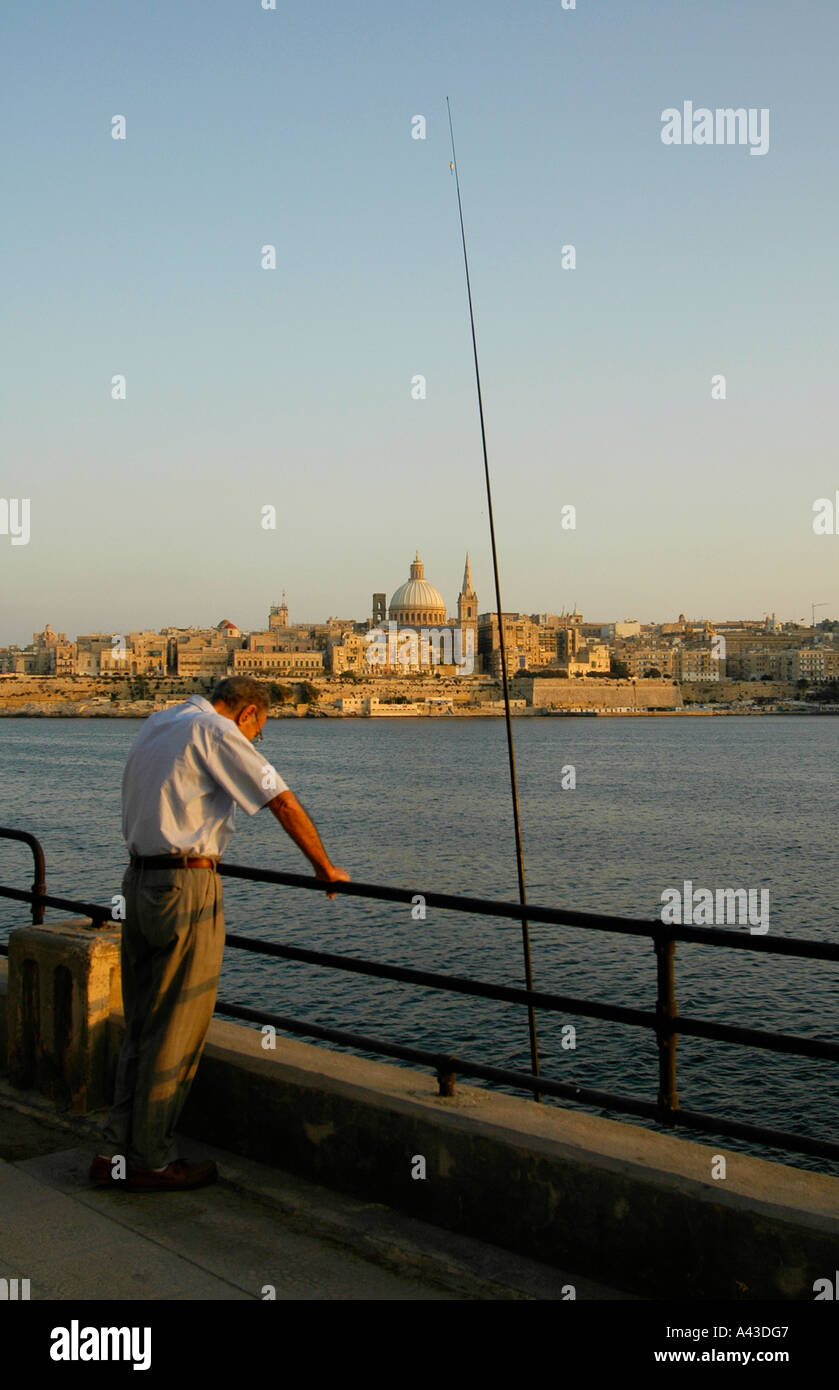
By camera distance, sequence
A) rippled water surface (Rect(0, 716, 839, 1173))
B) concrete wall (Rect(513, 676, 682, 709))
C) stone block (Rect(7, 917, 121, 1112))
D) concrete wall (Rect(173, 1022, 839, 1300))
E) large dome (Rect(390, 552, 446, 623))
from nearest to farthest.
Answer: concrete wall (Rect(173, 1022, 839, 1300)) → stone block (Rect(7, 917, 121, 1112)) → rippled water surface (Rect(0, 716, 839, 1173)) → concrete wall (Rect(513, 676, 682, 709)) → large dome (Rect(390, 552, 446, 623))

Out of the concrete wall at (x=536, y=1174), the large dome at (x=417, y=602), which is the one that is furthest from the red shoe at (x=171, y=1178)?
the large dome at (x=417, y=602)

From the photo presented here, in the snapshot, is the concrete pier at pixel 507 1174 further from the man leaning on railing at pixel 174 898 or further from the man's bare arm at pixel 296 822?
the man's bare arm at pixel 296 822

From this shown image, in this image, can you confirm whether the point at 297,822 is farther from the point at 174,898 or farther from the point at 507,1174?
the point at 507,1174

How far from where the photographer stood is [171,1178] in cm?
324

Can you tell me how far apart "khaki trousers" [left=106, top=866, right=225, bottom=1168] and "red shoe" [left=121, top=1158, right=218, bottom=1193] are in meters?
0.02

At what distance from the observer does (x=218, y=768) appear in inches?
126

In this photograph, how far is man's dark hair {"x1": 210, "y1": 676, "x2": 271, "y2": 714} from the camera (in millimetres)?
3432

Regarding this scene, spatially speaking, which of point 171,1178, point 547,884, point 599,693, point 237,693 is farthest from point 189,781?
point 599,693

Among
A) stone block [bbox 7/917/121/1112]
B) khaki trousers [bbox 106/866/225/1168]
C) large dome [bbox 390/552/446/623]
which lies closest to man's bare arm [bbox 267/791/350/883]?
khaki trousers [bbox 106/866/225/1168]

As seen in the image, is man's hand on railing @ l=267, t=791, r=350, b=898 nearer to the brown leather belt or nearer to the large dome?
the brown leather belt

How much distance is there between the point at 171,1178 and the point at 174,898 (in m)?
0.71

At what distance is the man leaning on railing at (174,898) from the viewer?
3.21m
